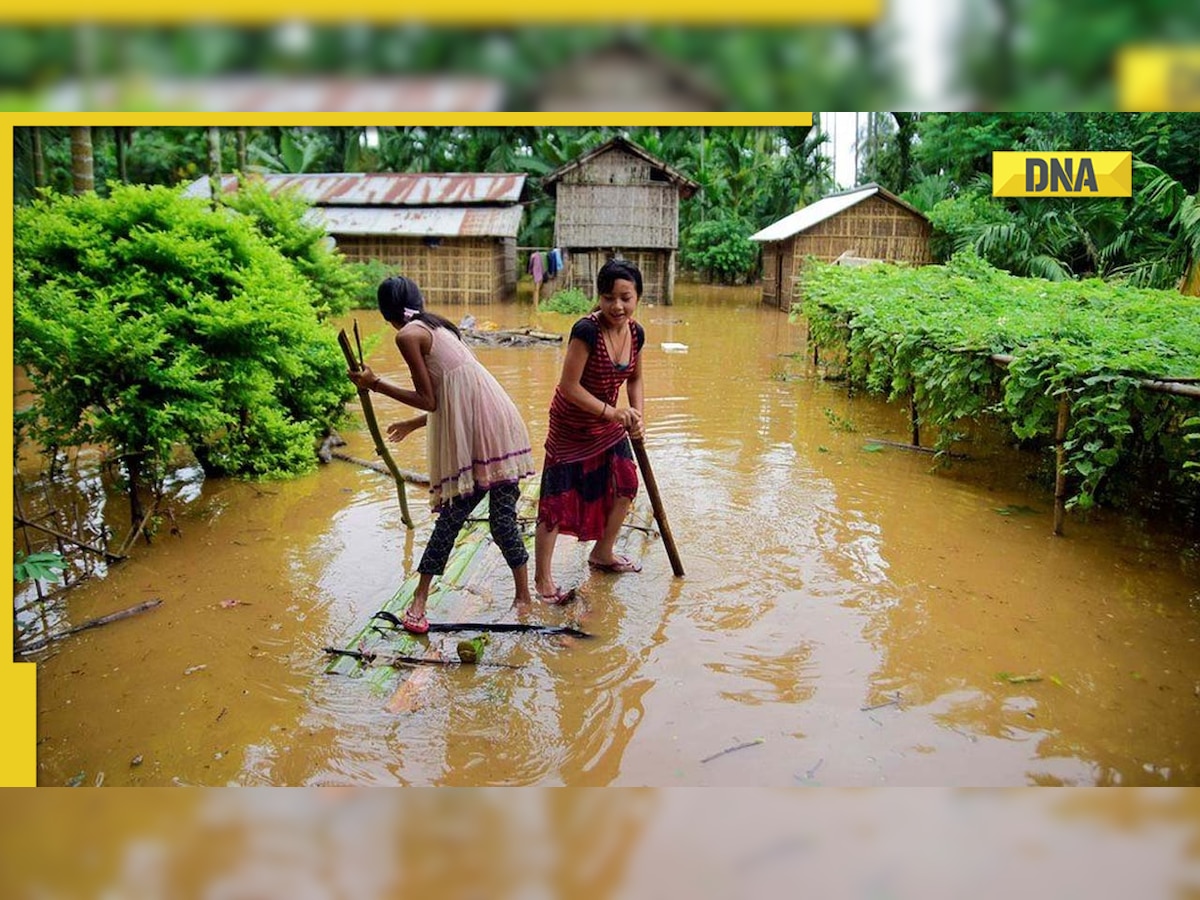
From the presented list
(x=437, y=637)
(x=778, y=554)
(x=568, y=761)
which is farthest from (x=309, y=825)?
(x=778, y=554)

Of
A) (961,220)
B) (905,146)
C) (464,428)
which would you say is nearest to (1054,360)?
(464,428)

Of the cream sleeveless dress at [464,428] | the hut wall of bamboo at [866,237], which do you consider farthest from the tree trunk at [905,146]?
the cream sleeveless dress at [464,428]

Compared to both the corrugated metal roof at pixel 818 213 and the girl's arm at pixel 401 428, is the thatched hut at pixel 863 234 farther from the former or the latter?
the girl's arm at pixel 401 428

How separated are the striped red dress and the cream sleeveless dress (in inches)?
14.2

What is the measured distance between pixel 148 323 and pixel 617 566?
10.0ft

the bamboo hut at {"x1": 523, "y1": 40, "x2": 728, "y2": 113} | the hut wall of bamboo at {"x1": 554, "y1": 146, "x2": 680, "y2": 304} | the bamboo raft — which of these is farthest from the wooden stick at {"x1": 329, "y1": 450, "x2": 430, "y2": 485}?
the hut wall of bamboo at {"x1": 554, "y1": 146, "x2": 680, "y2": 304}

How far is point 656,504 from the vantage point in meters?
4.22

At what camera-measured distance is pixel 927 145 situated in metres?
22.3

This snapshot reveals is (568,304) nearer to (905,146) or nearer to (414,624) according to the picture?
(905,146)

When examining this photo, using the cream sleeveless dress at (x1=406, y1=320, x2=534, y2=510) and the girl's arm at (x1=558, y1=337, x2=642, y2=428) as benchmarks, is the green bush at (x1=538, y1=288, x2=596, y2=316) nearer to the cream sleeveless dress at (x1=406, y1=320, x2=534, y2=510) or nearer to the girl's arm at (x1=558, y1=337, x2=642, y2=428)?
the girl's arm at (x1=558, y1=337, x2=642, y2=428)

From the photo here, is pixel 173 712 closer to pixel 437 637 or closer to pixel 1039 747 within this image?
pixel 437 637

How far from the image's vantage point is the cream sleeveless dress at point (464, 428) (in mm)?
3609

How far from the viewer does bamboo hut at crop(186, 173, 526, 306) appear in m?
20.1

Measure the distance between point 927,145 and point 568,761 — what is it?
907 inches
